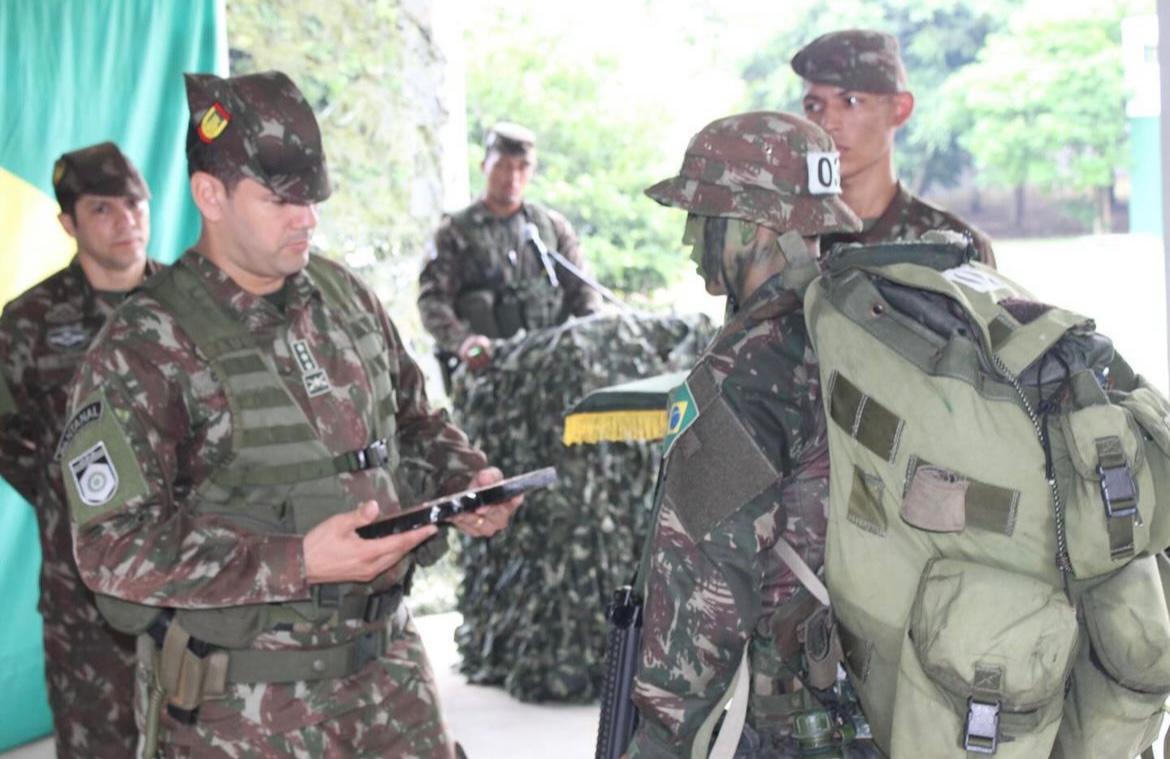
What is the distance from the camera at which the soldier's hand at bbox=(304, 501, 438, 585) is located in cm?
253

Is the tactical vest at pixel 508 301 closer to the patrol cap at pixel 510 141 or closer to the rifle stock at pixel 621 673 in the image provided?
the patrol cap at pixel 510 141

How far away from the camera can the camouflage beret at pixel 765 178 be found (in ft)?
7.86

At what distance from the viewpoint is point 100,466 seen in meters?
2.58

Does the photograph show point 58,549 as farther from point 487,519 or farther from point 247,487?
point 487,519

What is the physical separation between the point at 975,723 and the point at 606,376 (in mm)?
3897

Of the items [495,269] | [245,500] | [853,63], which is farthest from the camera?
[495,269]

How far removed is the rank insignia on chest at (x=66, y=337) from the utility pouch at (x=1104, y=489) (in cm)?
334

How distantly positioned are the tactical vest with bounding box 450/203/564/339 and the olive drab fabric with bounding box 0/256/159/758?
97.8 inches

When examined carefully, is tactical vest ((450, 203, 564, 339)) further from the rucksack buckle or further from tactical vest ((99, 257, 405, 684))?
the rucksack buckle

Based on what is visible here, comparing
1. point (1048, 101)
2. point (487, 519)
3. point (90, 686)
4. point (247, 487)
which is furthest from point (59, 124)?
point (1048, 101)

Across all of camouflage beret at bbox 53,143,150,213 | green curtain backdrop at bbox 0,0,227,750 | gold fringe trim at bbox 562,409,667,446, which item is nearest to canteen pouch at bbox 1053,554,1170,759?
gold fringe trim at bbox 562,409,667,446

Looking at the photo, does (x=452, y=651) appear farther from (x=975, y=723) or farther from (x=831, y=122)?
(x=975, y=723)

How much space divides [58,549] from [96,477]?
2.17 metres

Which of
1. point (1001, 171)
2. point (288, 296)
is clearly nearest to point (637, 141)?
point (1001, 171)
